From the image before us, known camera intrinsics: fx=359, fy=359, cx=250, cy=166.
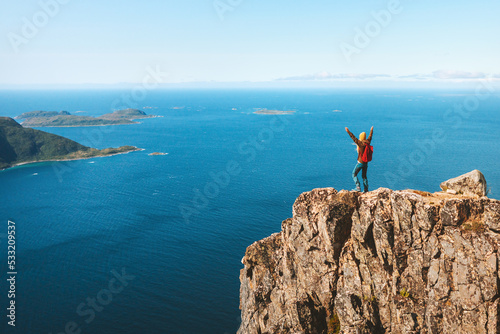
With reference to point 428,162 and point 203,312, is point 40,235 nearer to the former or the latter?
point 203,312

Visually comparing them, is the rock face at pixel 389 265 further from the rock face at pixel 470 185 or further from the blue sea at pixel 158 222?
the blue sea at pixel 158 222

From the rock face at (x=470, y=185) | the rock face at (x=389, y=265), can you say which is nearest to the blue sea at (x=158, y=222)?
the rock face at (x=389, y=265)

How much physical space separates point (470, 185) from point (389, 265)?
10277 millimetres

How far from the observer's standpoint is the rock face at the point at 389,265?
22594 millimetres

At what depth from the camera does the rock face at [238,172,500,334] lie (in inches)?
890

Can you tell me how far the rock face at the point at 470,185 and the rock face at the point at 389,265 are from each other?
11.5ft

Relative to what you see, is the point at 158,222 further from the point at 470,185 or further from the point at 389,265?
the point at 470,185

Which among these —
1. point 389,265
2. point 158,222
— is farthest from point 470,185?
point 158,222

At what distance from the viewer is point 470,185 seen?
29078 mm

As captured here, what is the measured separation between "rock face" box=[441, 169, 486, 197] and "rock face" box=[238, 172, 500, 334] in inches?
138

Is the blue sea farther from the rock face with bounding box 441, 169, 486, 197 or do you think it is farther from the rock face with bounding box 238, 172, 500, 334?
Answer: the rock face with bounding box 441, 169, 486, 197

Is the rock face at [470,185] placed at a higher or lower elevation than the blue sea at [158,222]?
higher

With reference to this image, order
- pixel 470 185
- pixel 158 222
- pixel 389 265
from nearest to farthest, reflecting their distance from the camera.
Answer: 1. pixel 389 265
2. pixel 470 185
3. pixel 158 222

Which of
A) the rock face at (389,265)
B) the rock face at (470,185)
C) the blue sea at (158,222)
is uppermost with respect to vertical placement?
the rock face at (470,185)
